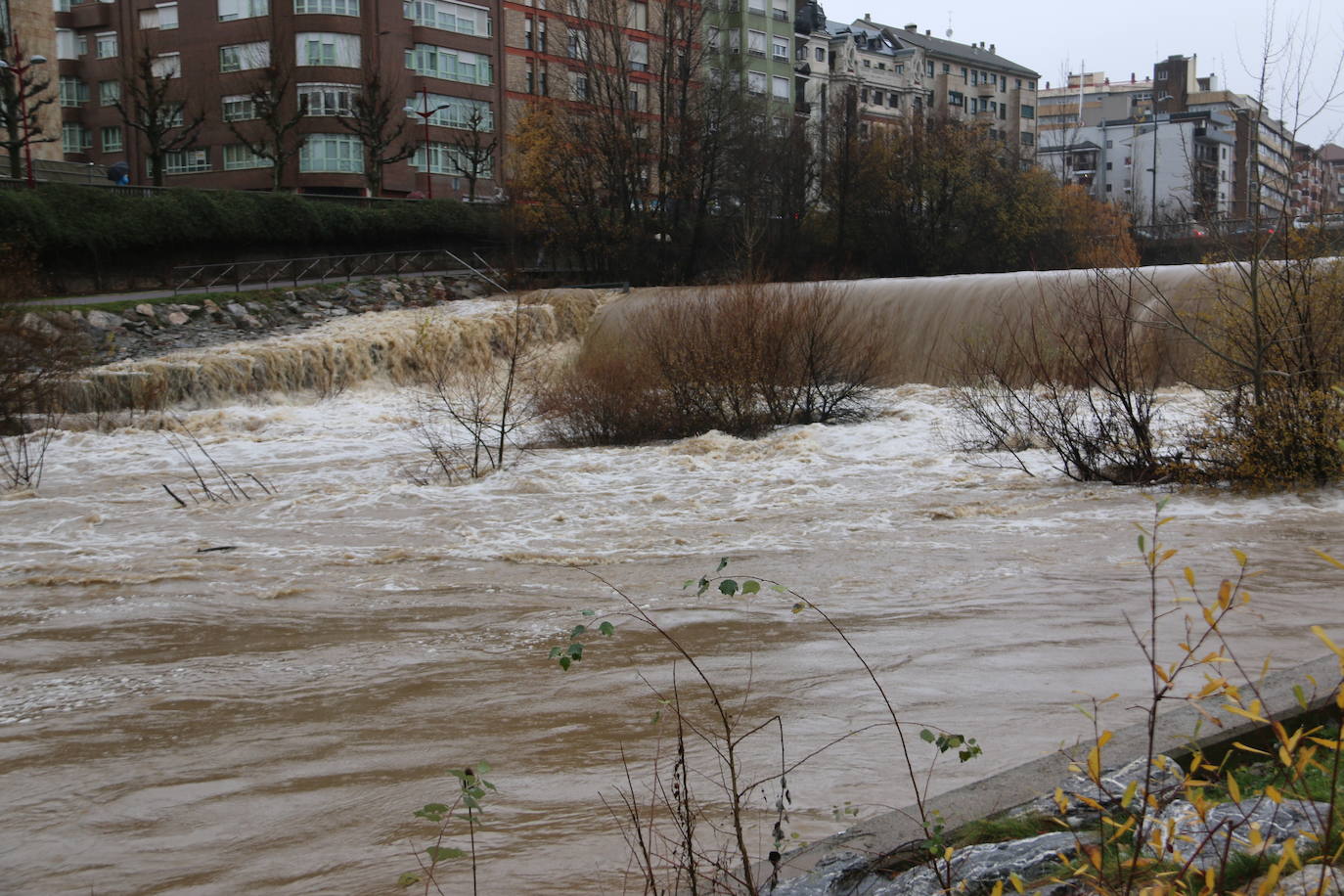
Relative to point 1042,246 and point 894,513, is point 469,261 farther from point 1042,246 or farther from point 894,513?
point 894,513


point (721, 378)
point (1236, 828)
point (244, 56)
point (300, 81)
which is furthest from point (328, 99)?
point (1236, 828)

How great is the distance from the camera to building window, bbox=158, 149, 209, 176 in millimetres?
56875

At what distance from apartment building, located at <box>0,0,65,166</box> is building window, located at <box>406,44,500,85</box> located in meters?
14.7

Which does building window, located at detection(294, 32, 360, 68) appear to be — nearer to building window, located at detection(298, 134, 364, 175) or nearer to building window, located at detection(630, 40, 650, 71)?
building window, located at detection(298, 134, 364, 175)

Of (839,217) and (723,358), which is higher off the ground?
(839,217)

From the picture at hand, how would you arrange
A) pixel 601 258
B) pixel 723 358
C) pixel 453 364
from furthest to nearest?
pixel 601 258 < pixel 453 364 < pixel 723 358

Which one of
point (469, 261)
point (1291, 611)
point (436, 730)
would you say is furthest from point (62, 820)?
point (469, 261)

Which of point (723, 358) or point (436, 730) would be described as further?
point (723, 358)

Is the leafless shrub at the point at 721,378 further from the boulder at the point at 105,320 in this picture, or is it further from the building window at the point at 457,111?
the building window at the point at 457,111

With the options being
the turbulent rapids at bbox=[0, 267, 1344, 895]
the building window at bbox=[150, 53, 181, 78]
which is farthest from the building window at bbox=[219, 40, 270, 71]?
the turbulent rapids at bbox=[0, 267, 1344, 895]

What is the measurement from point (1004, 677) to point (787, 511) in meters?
7.12

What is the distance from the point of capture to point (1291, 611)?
28.4 feet

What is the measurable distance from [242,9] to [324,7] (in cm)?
383

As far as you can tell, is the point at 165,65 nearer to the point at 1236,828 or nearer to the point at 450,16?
the point at 450,16
